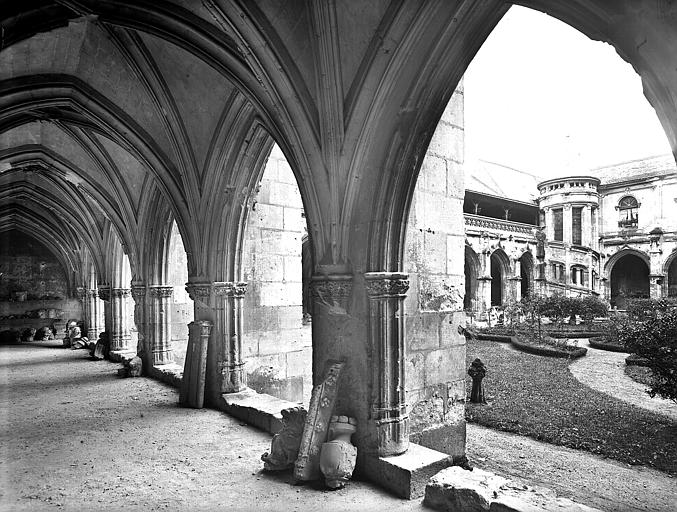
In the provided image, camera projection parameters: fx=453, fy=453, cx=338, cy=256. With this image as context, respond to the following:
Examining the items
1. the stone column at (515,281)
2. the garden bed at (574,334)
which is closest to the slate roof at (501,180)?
the stone column at (515,281)

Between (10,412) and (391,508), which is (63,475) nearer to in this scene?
(391,508)

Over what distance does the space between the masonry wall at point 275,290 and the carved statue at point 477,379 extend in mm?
3137

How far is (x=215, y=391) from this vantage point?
647cm

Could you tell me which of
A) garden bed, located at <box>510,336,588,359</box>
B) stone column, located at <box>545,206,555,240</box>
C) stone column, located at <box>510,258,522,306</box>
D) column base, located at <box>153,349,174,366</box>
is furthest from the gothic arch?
column base, located at <box>153,349,174,366</box>

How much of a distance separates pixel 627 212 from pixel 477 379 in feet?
105

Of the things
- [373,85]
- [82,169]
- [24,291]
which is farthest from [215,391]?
[24,291]

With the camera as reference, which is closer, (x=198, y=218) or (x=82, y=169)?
(x=198, y=218)

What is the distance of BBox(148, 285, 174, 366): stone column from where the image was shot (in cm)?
905

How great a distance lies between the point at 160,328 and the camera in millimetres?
9062

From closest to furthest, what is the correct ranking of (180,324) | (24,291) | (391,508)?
(391,508), (180,324), (24,291)

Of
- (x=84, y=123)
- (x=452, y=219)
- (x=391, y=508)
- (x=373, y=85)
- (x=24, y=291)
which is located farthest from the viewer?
(x=24, y=291)

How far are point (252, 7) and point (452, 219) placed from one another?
8.89 ft

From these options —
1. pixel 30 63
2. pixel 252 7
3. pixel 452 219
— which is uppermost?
pixel 30 63

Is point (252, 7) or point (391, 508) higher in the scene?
point (252, 7)
